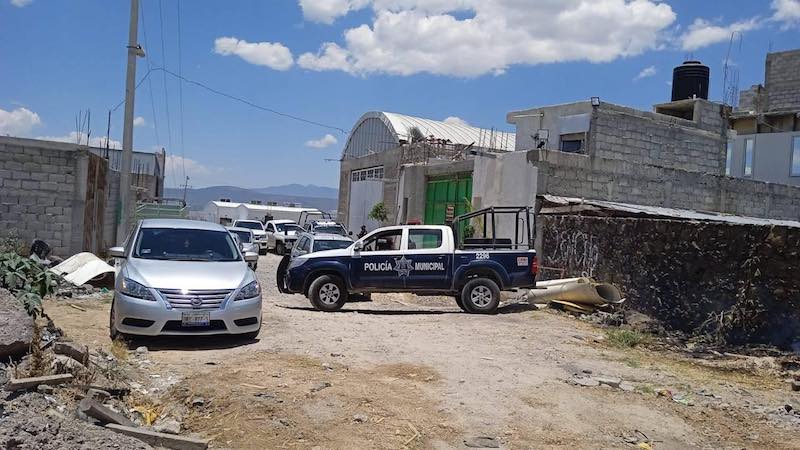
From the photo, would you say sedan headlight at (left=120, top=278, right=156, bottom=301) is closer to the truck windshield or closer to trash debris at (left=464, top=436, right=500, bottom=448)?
trash debris at (left=464, top=436, right=500, bottom=448)

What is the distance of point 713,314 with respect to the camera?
37.4 ft

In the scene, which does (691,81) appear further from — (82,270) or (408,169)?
(82,270)

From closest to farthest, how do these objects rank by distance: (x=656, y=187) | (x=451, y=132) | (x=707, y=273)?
(x=707, y=273), (x=656, y=187), (x=451, y=132)

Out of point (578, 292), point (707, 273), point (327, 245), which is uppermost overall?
point (707, 273)

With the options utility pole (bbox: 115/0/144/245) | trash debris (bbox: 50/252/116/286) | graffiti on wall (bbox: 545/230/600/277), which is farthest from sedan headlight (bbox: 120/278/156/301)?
utility pole (bbox: 115/0/144/245)

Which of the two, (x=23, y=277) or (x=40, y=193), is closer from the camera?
(x=23, y=277)

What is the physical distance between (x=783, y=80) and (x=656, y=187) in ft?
60.1

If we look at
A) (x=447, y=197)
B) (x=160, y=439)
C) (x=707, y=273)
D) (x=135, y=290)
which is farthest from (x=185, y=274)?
(x=447, y=197)

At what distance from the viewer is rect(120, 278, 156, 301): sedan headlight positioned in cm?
827

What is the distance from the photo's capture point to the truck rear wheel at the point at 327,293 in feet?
43.4

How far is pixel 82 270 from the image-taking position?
46.2 ft

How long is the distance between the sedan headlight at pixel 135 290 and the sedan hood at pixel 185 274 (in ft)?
0.19

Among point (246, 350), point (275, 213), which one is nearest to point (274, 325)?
point (246, 350)

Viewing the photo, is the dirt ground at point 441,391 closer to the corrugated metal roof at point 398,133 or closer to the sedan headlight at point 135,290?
the sedan headlight at point 135,290
